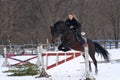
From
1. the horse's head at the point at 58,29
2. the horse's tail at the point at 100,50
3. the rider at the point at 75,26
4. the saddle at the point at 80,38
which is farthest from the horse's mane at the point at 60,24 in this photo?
the horse's tail at the point at 100,50

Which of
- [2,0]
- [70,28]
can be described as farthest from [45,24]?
[70,28]

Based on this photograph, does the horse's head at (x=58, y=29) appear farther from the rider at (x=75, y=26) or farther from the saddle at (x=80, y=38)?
the saddle at (x=80, y=38)

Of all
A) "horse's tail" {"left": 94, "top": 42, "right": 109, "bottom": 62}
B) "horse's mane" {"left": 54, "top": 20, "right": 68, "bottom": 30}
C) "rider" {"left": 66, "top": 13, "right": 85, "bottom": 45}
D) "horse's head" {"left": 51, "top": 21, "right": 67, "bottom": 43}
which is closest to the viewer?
"horse's head" {"left": 51, "top": 21, "right": 67, "bottom": 43}

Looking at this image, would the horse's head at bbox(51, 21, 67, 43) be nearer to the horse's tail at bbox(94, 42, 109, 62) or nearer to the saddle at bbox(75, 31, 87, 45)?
the saddle at bbox(75, 31, 87, 45)

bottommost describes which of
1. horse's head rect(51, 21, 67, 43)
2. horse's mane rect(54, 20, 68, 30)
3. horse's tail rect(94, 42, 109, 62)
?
horse's tail rect(94, 42, 109, 62)

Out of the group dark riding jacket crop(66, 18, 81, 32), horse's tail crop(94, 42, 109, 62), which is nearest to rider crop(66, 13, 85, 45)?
dark riding jacket crop(66, 18, 81, 32)

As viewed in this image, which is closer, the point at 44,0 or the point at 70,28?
the point at 70,28

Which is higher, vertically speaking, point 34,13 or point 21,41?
point 34,13

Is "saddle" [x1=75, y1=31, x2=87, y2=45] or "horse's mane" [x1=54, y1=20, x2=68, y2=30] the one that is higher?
"horse's mane" [x1=54, y1=20, x2=68, y2=30]

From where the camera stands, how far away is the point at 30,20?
45656mm

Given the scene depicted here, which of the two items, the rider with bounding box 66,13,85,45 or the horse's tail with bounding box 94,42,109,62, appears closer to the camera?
the rider with bounding box 66,13,85,45

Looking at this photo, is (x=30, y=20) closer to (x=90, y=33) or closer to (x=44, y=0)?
(x=44, y=0)

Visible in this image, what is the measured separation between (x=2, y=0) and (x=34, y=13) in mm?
5083

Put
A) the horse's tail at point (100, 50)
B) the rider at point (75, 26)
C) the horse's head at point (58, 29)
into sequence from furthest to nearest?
the horse's tail at point (100, 50) < the rider at point (75, 26) < the horse's head at point (58, 29)
